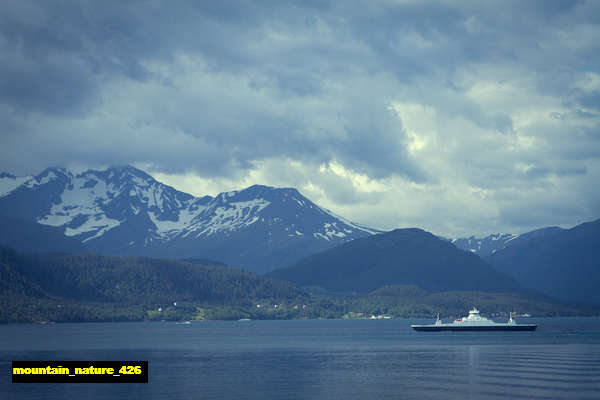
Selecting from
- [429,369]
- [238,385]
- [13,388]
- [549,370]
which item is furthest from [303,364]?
[13,388]

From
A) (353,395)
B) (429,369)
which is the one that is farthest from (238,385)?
(429,369)

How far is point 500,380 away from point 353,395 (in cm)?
3253

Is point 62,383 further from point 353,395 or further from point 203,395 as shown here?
point 353,395

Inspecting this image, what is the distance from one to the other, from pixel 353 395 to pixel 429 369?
4466 cm

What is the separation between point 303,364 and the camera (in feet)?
602

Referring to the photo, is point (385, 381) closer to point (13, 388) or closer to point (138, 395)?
point (138, 395)

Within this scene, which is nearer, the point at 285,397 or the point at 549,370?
the point at 285,397

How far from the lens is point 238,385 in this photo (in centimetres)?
14025

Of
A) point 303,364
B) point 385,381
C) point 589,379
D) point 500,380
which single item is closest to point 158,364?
point 303,364

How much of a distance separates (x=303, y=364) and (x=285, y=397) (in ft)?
193

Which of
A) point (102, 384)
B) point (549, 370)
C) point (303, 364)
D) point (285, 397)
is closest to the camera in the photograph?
point (285, 397)

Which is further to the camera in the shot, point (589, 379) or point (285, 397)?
point (589, 379)

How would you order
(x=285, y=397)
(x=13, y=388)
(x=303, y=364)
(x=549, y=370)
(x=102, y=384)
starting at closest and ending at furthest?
(x=285, y=397) < (x=13, y=388) < (x=102, y=384) < (x=549, y=370) < (x=303, y=364)

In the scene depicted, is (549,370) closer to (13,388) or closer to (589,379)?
(589,379)
